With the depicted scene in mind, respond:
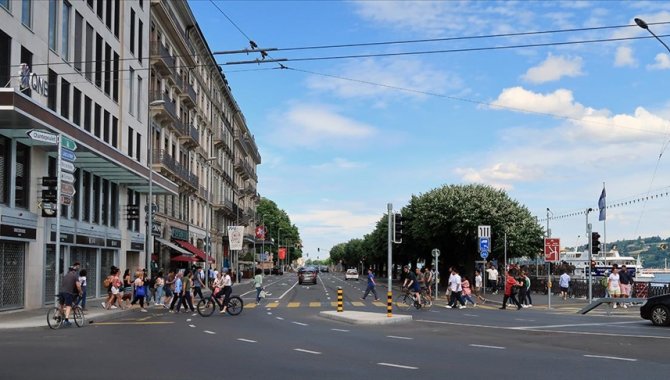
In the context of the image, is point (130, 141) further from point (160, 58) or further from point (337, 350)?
point (337, 350)

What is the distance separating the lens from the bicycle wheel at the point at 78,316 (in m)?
20.3

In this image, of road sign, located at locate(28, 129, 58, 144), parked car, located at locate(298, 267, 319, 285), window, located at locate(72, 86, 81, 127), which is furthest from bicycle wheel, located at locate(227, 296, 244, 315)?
parked car, located at locate(298, 267, 319, 285)

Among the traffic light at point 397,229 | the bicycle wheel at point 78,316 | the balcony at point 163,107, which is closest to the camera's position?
the bicycle wheel at point 78,316

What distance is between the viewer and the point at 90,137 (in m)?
30.0

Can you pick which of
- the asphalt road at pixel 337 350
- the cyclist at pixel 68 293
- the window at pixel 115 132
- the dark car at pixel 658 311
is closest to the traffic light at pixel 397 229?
the asphalt road at pixel 337 350

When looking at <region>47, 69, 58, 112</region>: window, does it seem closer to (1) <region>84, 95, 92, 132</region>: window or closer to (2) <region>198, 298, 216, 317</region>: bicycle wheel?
(1) <region>84, 95, 92, 132</region>: window

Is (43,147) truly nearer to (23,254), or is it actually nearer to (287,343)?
(23,254)

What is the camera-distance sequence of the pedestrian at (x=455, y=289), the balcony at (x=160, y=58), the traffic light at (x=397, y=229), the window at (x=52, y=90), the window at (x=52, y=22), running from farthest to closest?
the balcony at (x=160, y=58) → the pedestrian at (x=455, y=289) → the window at (x=52, y=22) → the window at (x=52, y=90) → the traffic light at (x=397, y=229)

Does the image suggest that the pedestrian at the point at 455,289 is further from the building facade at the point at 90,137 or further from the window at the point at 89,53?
the window at the point at 89,53

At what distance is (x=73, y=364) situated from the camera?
11766 millimetres

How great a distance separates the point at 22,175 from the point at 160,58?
21604mm

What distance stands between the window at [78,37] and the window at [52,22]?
94.9 inches

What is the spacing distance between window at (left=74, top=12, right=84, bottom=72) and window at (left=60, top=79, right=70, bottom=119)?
1.39 meters

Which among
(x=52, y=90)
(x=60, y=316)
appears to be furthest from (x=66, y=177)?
(x=52, y=90)
